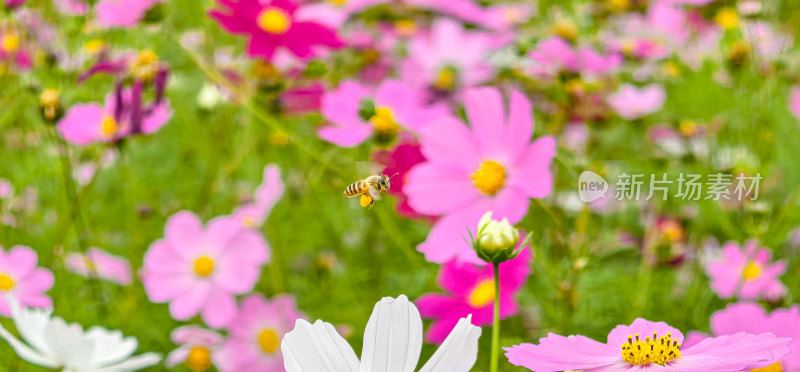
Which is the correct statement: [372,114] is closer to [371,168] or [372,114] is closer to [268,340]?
[371,168]

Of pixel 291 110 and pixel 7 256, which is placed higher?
pixel 291 110

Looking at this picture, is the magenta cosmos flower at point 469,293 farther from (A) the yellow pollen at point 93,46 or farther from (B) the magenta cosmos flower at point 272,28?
(A) the yellow pollen at point 93,46

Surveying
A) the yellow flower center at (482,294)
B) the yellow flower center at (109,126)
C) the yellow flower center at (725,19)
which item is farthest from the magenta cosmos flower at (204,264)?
the yellow flower center at (725,19)

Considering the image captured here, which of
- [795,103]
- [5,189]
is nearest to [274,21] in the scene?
[5,189]

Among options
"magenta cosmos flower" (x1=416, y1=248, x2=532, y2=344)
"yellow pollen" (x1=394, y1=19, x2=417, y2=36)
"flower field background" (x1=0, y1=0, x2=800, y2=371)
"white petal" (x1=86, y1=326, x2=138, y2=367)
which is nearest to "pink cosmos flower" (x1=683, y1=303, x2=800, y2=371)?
"flower field background" (x1=0, y1=0, x2=800, y2=371)

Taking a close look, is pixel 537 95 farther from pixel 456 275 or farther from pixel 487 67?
pixel 456 275

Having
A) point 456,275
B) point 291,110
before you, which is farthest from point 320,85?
point 456,275

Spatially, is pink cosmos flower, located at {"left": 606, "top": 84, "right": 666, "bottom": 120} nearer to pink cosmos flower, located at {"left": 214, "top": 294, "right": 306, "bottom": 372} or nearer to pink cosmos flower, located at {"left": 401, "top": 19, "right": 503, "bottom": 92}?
pink cosmos flower, located at {"left": 401, "top": 19, "right": 503, "bottom": 92}
